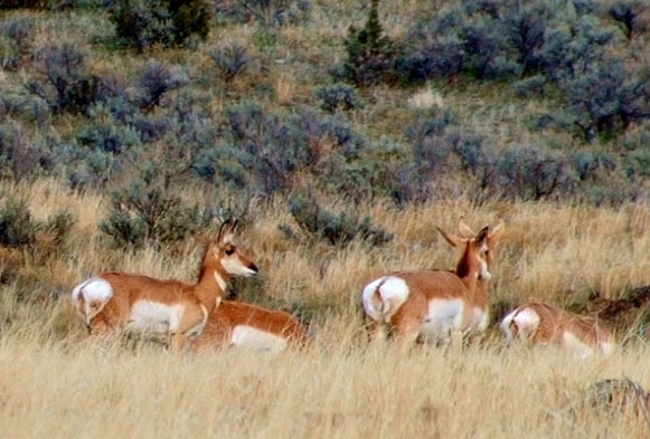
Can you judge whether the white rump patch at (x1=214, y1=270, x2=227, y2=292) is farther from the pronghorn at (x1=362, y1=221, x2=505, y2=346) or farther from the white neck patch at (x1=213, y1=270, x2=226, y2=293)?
the pronghorn at (x1=362, y1=221, x2=505, y2=346)

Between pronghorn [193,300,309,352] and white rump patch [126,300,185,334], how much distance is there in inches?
7.2

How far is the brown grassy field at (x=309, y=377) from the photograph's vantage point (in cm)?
560

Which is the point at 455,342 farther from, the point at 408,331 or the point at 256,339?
the point at 256,339

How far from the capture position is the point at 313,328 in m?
9.51

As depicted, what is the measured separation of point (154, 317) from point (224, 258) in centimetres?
79

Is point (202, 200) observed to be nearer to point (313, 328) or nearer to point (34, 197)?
point (34, 197)

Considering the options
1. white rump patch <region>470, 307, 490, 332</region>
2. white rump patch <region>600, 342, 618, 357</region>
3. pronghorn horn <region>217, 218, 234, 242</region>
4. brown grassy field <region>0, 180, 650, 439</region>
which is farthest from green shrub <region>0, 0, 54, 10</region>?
white rump patch <region>600, 342, 618, 357</region>

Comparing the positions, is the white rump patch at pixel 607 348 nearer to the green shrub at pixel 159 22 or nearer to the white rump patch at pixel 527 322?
the white rump patch at pixel 527 322

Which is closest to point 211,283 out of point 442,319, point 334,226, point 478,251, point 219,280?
point 219,280

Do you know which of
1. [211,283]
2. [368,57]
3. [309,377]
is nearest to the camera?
[309,377]

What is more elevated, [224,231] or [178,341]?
[224,231]

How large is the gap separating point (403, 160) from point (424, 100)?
14.0ft

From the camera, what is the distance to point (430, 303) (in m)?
8.79

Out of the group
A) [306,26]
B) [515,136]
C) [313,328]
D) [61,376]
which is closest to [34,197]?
[313,328]
